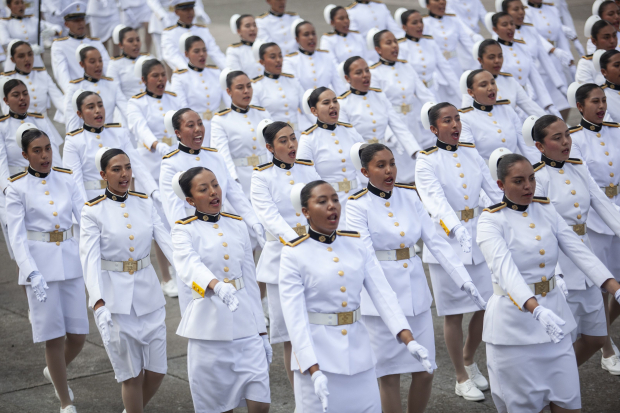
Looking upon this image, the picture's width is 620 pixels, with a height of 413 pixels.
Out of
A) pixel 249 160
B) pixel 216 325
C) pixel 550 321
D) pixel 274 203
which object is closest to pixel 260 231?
pixel 274 203

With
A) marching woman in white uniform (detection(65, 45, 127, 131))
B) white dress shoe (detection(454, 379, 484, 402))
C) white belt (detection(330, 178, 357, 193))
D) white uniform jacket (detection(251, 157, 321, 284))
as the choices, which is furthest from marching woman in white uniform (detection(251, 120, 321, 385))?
marching woman in white uniform (detection(65, 45, 127, 131))

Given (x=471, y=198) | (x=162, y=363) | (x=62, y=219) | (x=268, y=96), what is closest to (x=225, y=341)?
(x=162, y=363)

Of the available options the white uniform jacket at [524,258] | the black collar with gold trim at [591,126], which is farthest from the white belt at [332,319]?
the black collar with gold trim at [591,126]

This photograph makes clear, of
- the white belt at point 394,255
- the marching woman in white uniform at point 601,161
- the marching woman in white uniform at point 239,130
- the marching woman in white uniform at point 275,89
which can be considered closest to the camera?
the white belt at point 394,255

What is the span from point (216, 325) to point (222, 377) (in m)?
0.29

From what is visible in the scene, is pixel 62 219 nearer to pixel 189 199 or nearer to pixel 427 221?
pixel 189 199

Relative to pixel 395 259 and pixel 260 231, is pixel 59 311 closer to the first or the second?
pixel 260 231

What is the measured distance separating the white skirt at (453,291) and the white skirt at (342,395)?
170 cm

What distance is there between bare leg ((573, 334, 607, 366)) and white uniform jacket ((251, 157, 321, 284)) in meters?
2.00

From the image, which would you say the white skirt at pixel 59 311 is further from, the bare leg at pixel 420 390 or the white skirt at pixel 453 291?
the white skirt at pixel 453 291

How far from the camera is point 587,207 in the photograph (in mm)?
5605

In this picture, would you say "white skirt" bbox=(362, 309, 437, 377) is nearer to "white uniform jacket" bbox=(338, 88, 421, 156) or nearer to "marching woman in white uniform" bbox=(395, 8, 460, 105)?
"white uniform jacket" bbox=(338, 88, 421, 156)

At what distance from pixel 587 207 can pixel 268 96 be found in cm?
384

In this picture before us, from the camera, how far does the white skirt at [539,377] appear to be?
457 cm
